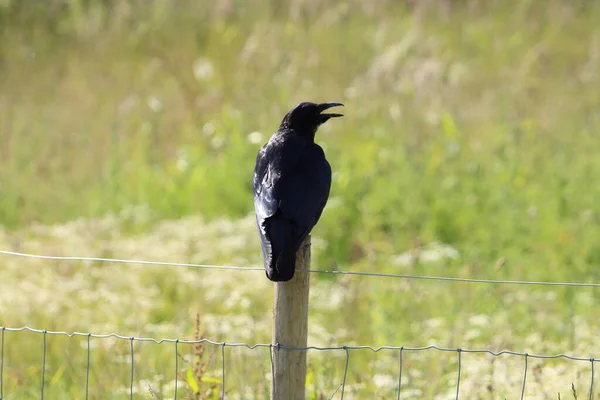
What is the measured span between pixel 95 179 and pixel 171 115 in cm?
122

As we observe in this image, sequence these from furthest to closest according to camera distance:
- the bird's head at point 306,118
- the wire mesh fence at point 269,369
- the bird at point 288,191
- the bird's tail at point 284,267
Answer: the bird's head at point 306,118
the wire mesh fence at point 269,369
the bird at point 288,191
the bird's tail at point 284,267

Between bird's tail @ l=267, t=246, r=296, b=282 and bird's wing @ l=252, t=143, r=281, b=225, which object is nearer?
bird's tail @ l=267, t=246, r=296, b=282

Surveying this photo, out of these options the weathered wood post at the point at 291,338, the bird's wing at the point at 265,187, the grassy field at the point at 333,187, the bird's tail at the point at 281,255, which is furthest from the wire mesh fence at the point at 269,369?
the weathered wood post at the point at 291,338

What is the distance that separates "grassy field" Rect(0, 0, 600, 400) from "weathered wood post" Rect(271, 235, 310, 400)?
2.53ft

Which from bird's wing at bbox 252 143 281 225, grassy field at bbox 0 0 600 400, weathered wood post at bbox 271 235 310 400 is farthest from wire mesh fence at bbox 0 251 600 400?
weathered wood post at bbox 271 235 310 400

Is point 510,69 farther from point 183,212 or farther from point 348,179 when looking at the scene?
point 183,212

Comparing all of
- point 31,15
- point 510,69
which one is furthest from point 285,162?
point 31,15

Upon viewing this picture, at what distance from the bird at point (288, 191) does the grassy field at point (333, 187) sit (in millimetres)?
643

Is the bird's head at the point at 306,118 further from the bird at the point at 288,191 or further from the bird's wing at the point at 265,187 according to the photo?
the bird's wing at the point at 265,187

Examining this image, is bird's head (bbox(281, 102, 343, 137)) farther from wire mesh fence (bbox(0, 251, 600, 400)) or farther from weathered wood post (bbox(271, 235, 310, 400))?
weathered wood post (bbox(271, 235, 310, 400))

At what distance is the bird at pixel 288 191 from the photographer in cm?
331

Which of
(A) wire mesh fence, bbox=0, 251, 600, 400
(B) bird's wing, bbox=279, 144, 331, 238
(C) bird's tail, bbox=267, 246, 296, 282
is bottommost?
(A) wire mesh fence, bbox=0, 251, 600, 400

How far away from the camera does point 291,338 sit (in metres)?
3.22

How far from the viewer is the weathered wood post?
322 cm
